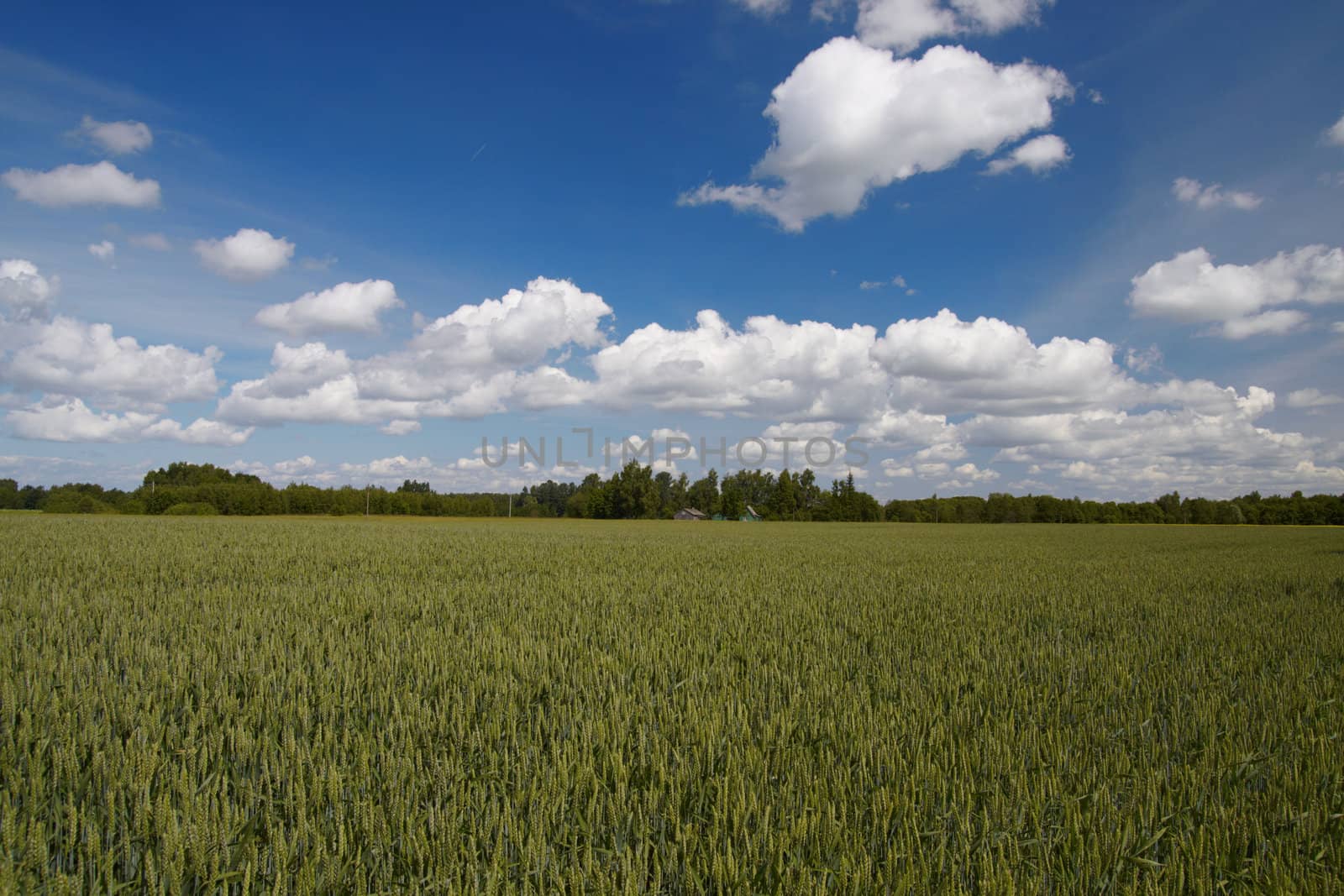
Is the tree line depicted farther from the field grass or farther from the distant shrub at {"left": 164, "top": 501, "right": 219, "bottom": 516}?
the field grass

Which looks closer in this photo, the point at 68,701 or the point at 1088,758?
the point at 1088,758

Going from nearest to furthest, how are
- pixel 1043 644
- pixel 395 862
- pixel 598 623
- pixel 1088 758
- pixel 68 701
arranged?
pixel 395 862, pixel 1088 758, pixel 68 701, pixel 1043 644, pixel 598 623

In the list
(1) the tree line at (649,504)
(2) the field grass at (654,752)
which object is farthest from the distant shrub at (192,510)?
(2) the field grass at (654,752)

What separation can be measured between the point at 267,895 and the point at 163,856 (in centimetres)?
44

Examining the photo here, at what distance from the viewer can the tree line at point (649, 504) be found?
89.4 meters

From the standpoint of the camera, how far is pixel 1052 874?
8.46 ft

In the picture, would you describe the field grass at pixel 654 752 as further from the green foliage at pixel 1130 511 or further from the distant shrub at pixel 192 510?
the green foliage at pixel 1130 511

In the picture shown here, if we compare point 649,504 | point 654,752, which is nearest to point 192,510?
point 649,504

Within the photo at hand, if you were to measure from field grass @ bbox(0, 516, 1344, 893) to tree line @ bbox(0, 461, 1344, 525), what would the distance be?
9152cm

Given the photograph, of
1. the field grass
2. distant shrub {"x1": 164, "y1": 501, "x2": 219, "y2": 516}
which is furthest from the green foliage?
the field grass

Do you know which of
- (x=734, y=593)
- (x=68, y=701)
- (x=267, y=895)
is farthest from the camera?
(x=734, y=593)

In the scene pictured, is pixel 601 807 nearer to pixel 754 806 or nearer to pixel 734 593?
pixel 754 806

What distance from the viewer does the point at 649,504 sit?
347 feet

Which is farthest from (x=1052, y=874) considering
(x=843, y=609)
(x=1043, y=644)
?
(x=843, y=609)
